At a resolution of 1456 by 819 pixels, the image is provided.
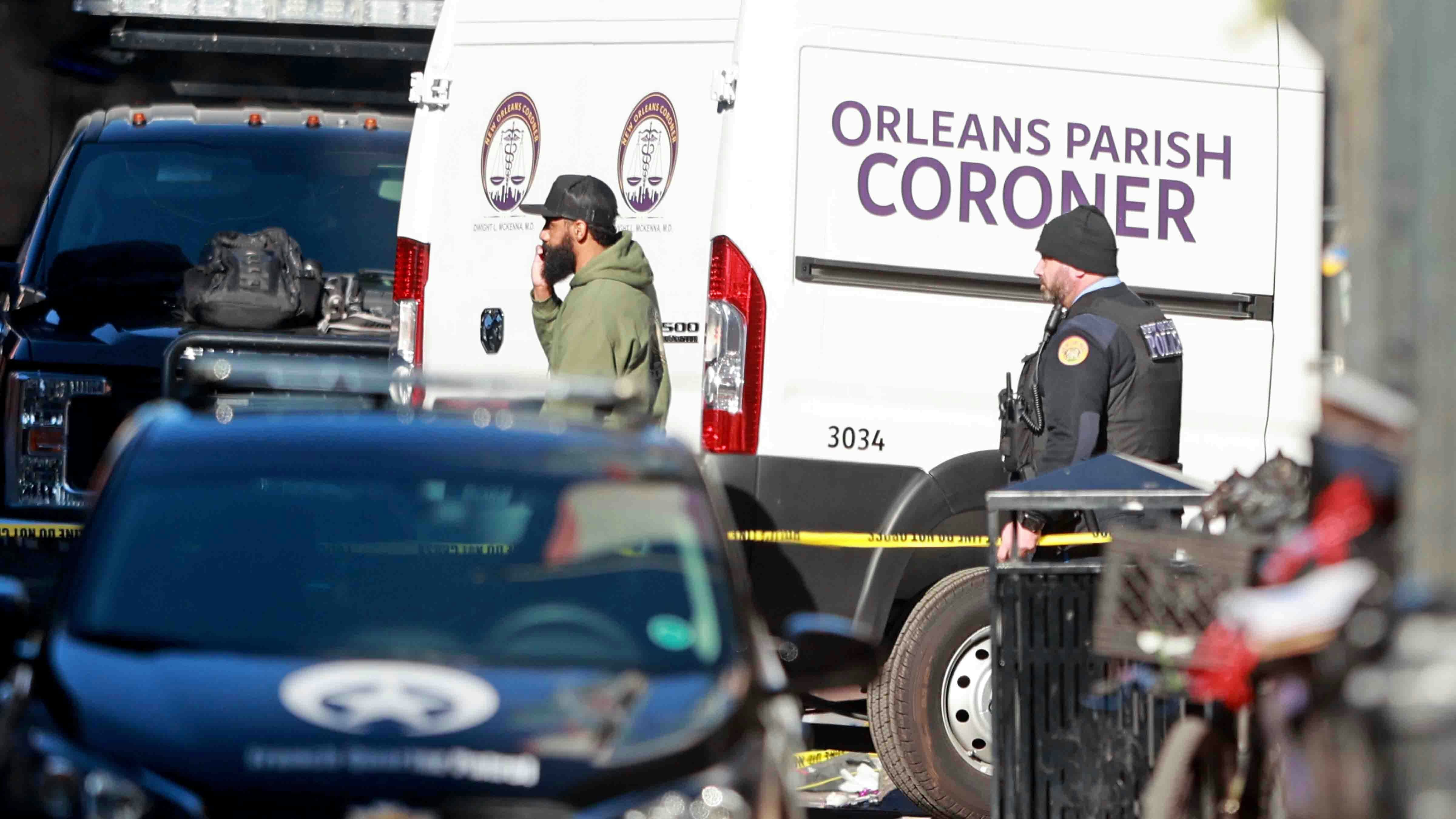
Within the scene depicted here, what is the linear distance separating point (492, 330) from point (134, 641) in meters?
4.12

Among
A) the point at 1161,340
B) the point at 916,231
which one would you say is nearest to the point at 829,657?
the point at 1161,340

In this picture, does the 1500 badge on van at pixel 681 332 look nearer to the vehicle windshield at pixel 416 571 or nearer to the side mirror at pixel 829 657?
the vehicle windshield at pixel 416 571

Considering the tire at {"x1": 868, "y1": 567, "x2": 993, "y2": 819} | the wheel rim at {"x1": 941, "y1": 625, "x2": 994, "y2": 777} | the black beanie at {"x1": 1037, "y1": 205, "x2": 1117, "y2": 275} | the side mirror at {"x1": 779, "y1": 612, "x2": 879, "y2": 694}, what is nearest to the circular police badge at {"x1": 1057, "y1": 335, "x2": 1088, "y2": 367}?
the black beanie at {"x1": 1037, "y1": 205, "x2": 1117, "y2": 275}

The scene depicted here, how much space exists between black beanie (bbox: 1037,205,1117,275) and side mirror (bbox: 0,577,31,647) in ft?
12.4

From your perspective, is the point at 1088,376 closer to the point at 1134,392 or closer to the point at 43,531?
the point at 1134,392

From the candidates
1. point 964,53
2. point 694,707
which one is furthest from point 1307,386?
point 694,707

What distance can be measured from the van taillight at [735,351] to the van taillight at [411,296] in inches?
61.8

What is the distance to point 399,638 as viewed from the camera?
4.68 metres

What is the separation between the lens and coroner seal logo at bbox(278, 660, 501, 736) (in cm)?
422

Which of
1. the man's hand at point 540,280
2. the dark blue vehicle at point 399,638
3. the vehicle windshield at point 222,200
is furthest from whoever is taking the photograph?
the vehicle windshield at point 222,200

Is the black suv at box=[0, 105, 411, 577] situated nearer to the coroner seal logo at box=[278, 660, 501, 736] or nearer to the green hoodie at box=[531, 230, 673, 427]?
the green hoodie at box=[531, 230, 673, 427]

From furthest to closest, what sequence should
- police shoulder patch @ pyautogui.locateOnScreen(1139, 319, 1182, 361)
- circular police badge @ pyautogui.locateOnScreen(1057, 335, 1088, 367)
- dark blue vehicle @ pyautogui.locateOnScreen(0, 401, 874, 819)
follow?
police shoulder patch @ pyautogui.locateOnScreen(1139, 319, 1182, 361)
circular police badge @ pyautogui.locateOnScreen(1057, 335, 1088, 367)
dark blue vehicle @ pyautogui.locateOnScreen(0, 401, 874, 819)

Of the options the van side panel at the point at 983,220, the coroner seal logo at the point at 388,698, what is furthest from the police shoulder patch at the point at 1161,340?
the coroner seal logo at the point at 388,698

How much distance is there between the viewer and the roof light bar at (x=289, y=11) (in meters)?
11.7
